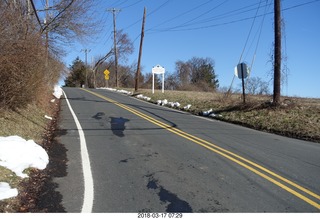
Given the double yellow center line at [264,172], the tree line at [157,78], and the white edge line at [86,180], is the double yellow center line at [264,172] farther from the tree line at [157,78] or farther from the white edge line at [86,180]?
the tree line at [157,78]

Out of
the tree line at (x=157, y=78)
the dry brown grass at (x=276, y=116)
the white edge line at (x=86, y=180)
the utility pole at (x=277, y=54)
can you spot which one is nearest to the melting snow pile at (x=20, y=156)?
the white edge line at (x=86, y=180)

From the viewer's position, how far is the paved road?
17.7 feet

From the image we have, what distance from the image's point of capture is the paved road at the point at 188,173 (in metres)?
5.39

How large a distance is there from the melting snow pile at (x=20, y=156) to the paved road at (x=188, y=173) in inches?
25.1

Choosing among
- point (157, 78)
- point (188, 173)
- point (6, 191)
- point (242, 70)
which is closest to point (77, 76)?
point (157, 78)

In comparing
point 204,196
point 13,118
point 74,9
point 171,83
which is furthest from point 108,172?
point 171,83

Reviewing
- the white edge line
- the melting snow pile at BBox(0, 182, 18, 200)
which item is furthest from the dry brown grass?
the melting snow pile at BBox(0, 182, 18, 200)

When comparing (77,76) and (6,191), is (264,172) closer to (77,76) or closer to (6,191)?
(6,191)

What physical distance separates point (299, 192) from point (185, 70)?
335 feet

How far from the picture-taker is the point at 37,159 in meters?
7.23

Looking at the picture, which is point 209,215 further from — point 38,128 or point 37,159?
point 38,128

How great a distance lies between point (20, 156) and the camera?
699 cm

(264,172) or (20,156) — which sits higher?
(20,156)

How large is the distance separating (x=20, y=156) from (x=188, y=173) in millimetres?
3450
